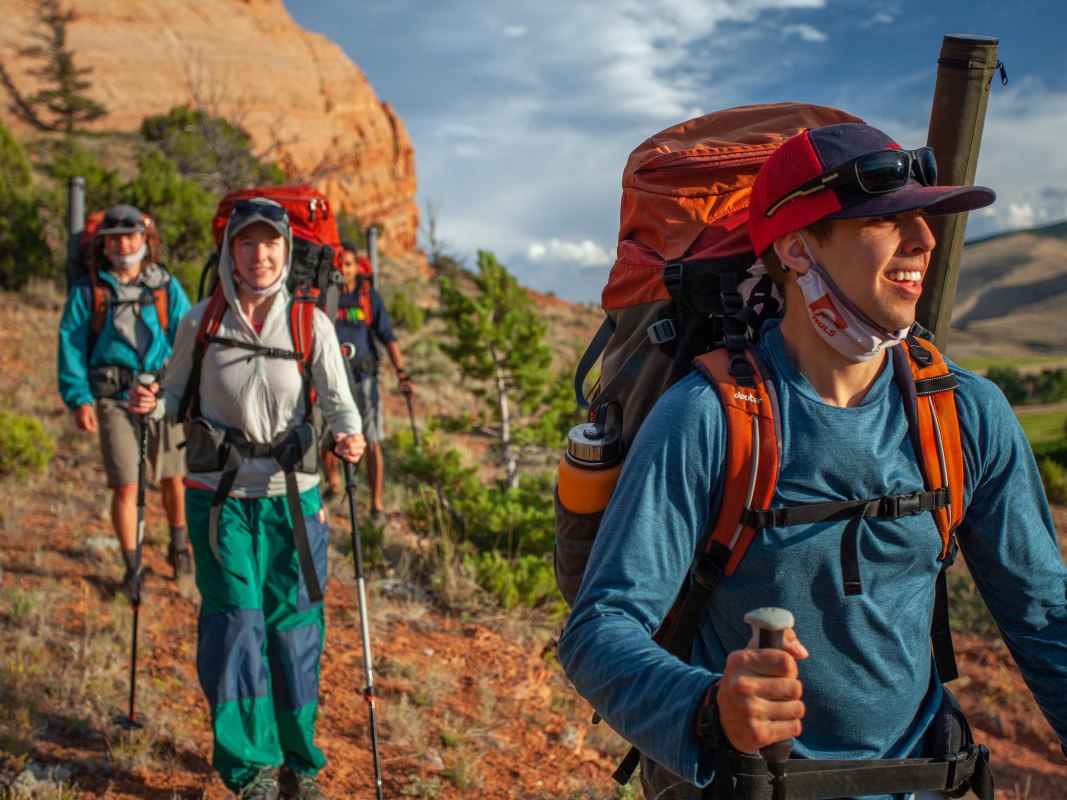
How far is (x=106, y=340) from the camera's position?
17.7 feet

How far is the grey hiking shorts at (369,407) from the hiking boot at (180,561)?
1.71 metres

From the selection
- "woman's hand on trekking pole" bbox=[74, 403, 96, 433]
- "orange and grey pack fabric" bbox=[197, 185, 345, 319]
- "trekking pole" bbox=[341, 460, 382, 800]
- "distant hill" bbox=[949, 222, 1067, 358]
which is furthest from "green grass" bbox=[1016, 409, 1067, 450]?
"distant hill" bbox=[949, 222, 1067, 358]

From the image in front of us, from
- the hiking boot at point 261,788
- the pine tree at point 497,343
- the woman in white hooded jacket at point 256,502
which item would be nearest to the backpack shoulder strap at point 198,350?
the woman in white hooded jacket at point 256,502

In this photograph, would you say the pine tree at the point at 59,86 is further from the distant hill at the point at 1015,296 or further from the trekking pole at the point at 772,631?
the distant hill at the point at 1015,296

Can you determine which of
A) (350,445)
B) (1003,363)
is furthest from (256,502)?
(1003,363)

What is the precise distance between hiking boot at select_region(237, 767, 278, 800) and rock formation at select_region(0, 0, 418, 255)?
44090 mm

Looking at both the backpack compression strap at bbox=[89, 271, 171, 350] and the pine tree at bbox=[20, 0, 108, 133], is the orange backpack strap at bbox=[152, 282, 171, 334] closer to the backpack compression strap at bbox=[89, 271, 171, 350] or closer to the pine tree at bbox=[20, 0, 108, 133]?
the backpack compression strap at bbox=[89, 271, 171, 350]

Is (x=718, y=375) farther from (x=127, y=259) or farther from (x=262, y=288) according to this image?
(x=127, y=259)

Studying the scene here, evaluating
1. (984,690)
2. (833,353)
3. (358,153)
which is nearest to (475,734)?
(833,353)

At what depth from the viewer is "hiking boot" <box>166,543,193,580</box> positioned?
Result: 232 inches

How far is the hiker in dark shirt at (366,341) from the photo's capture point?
7.32 m

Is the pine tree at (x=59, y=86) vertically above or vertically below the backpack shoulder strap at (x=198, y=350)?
above

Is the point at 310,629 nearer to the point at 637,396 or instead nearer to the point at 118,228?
the point at 637,396

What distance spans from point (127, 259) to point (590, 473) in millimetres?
4385
